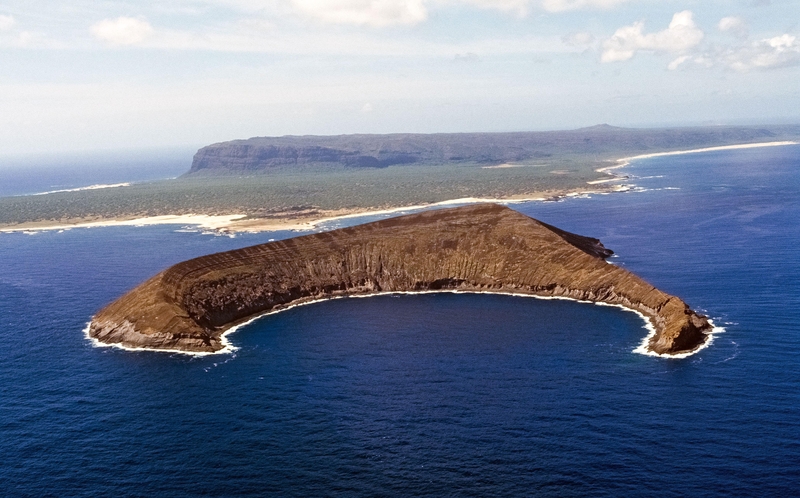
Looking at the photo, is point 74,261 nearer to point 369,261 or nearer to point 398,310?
point 369,261

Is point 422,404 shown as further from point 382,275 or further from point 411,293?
point 382,275

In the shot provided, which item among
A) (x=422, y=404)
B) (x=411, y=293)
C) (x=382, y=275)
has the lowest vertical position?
(x=422, y=404)

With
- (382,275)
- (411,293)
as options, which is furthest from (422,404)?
(382,275)

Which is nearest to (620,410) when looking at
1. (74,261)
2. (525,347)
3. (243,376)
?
(525,347)

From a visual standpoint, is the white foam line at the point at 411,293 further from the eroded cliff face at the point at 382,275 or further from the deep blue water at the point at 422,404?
the deep blue water at the point at 422,404

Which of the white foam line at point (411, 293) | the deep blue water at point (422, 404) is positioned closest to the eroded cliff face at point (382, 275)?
the white foam line at point (411, 293)

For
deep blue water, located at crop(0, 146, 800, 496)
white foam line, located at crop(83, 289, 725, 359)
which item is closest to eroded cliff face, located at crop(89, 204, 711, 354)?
white foam line, located at crop(83, 289, 725, 359)
